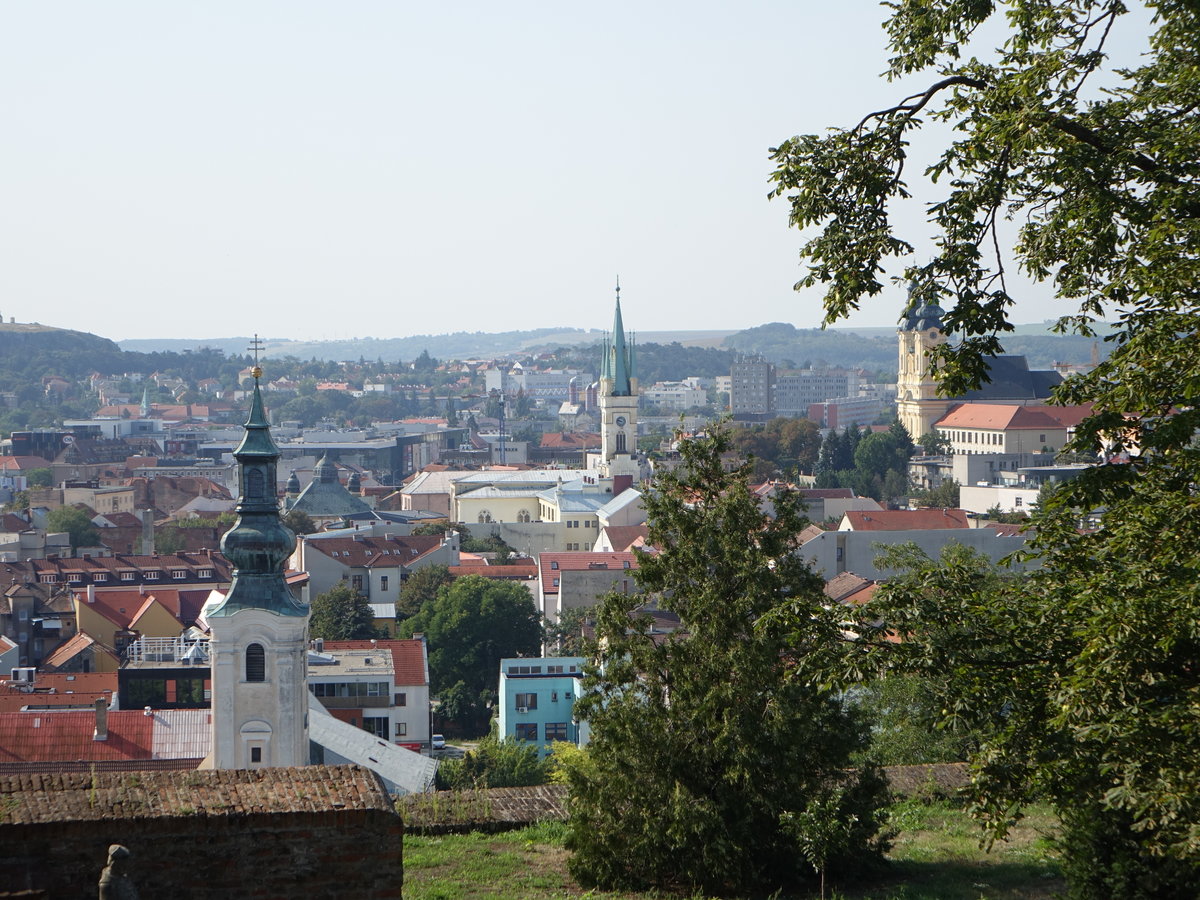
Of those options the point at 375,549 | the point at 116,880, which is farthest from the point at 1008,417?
the point at 116,880

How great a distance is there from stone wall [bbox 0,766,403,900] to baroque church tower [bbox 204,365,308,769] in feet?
62.4

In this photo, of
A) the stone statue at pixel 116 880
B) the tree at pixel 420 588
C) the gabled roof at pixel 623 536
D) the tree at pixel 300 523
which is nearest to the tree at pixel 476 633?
the tree at pixel 420 588

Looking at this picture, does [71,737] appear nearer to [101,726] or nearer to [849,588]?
[101,726]

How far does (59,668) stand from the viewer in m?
50.1

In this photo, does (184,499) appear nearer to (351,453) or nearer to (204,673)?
(351,453)

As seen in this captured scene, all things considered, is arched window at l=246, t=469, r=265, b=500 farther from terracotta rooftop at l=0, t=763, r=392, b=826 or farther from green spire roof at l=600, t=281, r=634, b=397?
green spire roof at l=600, t=281, r=634, b=397

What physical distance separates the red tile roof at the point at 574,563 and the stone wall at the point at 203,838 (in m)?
54.0

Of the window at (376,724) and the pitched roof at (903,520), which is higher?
the pitched roof at (903,520)

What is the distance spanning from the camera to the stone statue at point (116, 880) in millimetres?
7344

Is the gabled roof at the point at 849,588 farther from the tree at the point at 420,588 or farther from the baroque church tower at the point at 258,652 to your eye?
the baroque church tower at the point at 258,652

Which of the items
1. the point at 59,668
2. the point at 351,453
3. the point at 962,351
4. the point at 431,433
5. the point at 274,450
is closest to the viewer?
the point at 962,351

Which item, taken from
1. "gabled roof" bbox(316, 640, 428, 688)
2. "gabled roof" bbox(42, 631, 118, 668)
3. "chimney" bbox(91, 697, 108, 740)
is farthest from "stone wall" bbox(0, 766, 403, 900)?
"gabled roof" bbox(42, 631, 118, 668)

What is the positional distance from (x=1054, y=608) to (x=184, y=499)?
351 feet

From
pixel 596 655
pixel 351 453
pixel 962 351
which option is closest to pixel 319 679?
pixel 596 655
